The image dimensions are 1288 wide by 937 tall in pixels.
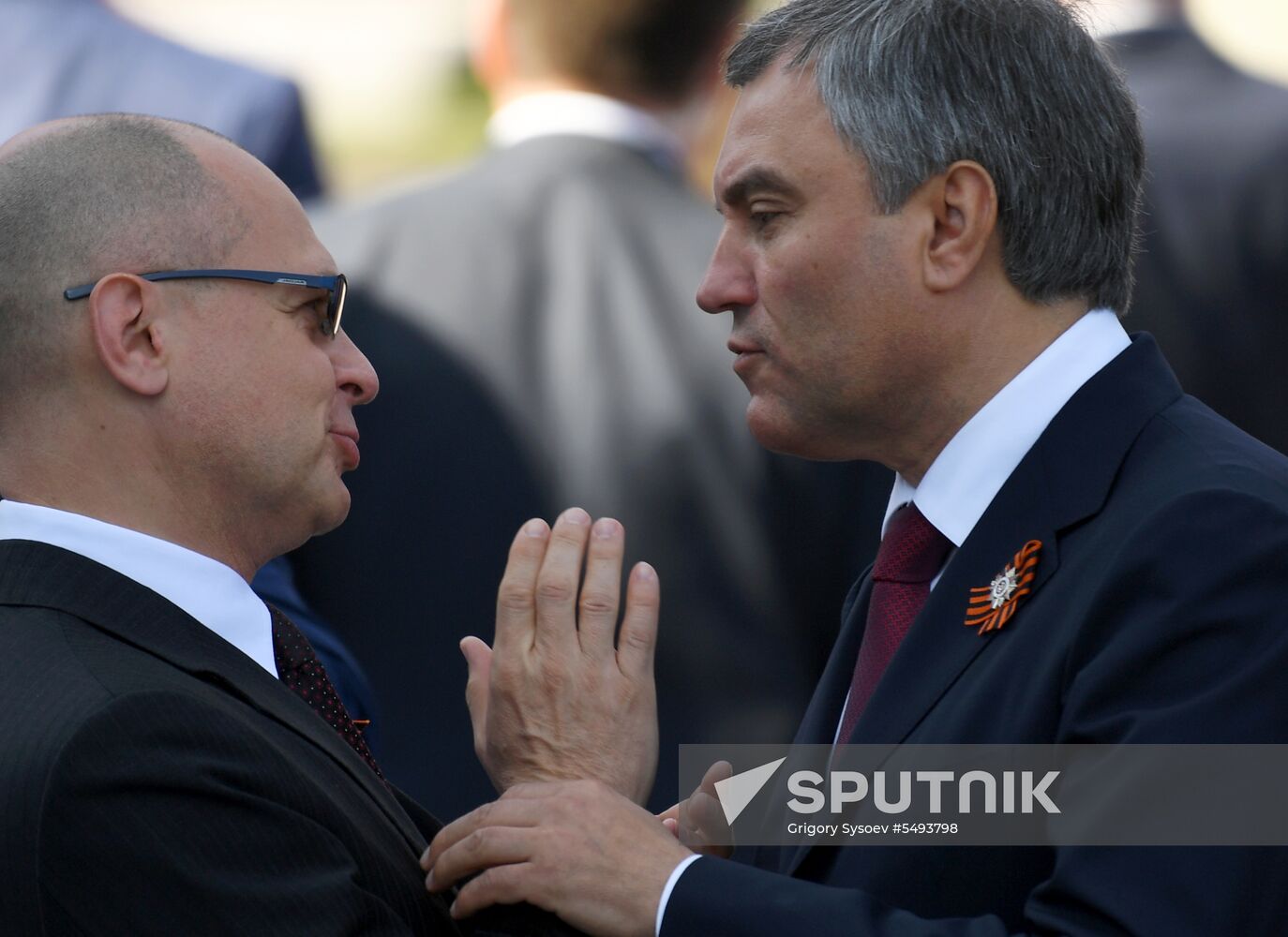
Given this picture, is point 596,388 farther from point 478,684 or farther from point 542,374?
point 478,684

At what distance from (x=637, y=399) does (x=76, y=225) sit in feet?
6.80

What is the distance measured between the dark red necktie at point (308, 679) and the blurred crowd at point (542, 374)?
5.12 ft

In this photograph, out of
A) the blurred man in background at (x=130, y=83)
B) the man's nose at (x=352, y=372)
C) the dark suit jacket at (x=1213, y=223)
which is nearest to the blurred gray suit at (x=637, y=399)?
the blurred man in background at (x=130, y=83)

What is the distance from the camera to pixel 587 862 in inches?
81.2

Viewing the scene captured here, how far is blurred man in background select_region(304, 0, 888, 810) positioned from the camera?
404 centimetres

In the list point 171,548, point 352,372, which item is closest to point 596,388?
point 352,372

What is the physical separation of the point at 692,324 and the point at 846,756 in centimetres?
205

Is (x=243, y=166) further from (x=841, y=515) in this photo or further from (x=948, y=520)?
(x=841, y=515)

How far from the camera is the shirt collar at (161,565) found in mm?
2166

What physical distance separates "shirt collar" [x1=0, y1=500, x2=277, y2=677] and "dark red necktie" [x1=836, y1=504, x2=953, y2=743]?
0.88 metres

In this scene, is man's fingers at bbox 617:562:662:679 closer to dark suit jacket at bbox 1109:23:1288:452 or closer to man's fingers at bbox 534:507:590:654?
man's fingers at bbox 534:507:590:654

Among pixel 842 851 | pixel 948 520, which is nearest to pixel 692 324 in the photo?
pixel 948 520

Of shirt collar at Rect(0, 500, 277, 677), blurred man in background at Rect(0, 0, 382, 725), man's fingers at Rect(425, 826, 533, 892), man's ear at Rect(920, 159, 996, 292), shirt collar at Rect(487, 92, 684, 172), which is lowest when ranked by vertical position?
man's fingers at Rect(425, 826, 533, 892)

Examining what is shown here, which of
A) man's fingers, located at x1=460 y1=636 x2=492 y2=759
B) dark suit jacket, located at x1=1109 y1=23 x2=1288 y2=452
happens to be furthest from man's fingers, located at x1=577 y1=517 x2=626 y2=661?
dark suit jacket, located at x1=1109 y1=23 x2=1288 y2=452
